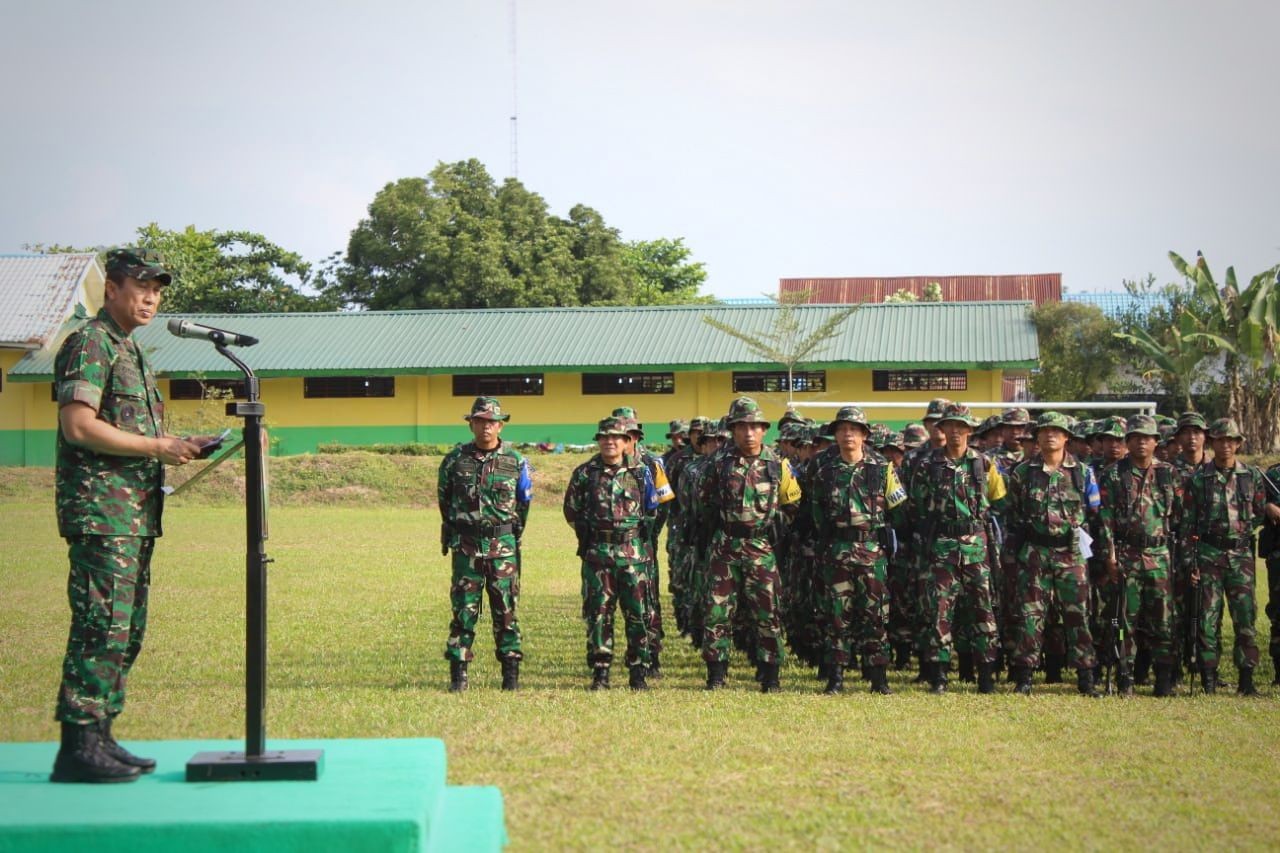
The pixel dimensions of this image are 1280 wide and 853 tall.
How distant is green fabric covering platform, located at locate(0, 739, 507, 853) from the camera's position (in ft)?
14.9

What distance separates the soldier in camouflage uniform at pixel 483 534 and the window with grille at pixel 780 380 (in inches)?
1053

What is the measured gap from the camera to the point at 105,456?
17.6ft

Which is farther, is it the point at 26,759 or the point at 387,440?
the point at 387,440

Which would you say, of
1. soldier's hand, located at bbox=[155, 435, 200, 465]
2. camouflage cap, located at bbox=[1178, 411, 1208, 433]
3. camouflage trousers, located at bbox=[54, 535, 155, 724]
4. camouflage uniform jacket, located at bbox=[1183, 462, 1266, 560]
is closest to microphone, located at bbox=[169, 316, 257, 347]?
soldier's hand, located at bbox=[155, 435, 200, 465]

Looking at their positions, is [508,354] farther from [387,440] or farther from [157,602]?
[157,602]

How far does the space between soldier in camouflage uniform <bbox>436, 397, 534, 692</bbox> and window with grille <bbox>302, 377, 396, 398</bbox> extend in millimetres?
29158

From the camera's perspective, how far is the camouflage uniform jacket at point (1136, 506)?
32.1 feet

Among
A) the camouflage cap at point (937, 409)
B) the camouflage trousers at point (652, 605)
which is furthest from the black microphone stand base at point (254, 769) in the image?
the camouflage cap at point (937, 409)

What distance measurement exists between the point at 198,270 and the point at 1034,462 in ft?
140

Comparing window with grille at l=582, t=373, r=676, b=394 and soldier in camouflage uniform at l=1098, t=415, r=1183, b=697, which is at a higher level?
window with grille at l=582, t=373, r=676, b=394

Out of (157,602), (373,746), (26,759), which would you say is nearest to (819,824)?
(373,746)

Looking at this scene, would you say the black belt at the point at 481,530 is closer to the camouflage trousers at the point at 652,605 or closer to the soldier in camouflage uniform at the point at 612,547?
the soldier in camouflage uniform at the point at 612,547

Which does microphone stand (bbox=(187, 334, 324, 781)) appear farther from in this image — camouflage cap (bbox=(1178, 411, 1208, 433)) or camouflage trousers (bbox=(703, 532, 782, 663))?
camouflage cap (bbox=(1178, 411, 1208, 433))

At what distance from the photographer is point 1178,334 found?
108ft
